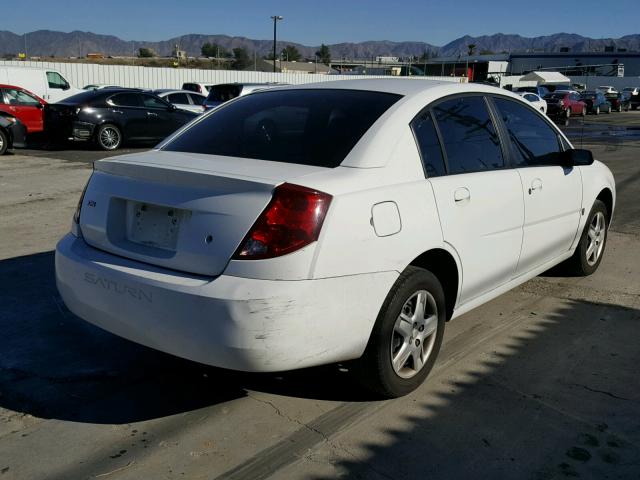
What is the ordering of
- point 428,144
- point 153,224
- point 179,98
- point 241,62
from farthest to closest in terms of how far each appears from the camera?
1. point 241,62
2. point 179,98
3. point 428,144
4. point 153,224

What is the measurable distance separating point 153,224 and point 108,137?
555 inches

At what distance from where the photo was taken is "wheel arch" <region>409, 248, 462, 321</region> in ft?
11.8

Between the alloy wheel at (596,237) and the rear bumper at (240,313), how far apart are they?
3129 mm

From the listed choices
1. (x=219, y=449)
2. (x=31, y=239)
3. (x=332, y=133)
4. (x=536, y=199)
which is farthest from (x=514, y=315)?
(x=31, y=239)

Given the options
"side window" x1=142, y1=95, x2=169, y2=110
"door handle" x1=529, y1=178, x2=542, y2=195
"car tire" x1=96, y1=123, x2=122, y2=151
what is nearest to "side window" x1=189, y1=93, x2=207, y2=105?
"side window" x1=142, y1=95, x2=169, y2=110

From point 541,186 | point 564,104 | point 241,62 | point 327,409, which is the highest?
point 241,62

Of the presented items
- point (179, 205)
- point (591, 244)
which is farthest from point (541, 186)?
point (179, 205)

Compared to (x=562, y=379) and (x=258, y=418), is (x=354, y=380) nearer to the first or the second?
(x=258, y=418)

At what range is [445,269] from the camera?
377 cm

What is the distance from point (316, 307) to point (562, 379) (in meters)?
1.71

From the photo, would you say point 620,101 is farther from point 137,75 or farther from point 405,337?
point 405,337

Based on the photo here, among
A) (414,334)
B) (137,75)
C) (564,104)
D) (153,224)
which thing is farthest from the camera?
(137,75)

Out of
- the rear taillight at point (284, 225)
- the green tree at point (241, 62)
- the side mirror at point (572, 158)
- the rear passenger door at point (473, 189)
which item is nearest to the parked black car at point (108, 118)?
the side mirror at point (572, 158)

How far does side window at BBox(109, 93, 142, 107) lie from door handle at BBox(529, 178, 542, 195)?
13858 mm
